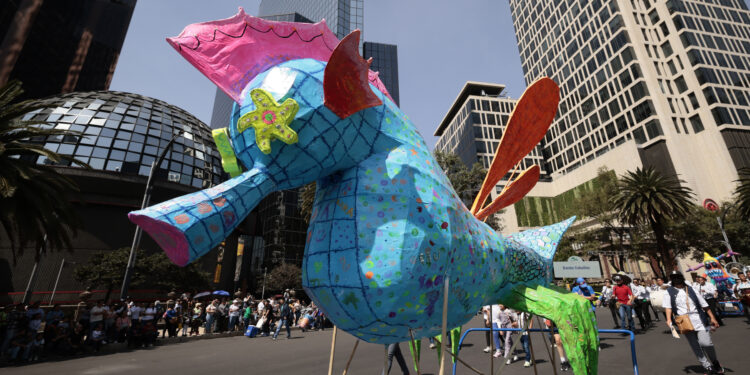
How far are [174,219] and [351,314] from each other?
0.98 m

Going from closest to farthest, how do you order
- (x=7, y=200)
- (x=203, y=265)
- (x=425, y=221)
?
(x=425, y=221) → (x=7, y=200) → (x=203, y=265)

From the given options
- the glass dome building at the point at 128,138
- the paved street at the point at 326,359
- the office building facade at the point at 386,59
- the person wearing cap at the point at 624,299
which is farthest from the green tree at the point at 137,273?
the office building facade at the point at 386,59

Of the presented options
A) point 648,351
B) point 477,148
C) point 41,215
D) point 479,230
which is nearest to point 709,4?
point 477,148

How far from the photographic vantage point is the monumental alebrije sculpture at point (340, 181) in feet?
5.73

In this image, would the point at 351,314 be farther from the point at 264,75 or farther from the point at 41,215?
the point at 41,215

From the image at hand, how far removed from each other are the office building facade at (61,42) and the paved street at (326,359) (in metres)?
21.0

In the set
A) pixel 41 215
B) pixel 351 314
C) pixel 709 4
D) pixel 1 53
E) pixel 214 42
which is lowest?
pixel 351 314

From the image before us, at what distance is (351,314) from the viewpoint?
182cm

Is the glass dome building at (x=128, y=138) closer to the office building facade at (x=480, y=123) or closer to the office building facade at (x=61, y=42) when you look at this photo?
the office building facade at (x=61, y=42)

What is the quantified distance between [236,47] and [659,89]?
175ft

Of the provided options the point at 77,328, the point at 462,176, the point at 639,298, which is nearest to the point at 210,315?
the point at 77,328

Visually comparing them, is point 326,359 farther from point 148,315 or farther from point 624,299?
point 624,299

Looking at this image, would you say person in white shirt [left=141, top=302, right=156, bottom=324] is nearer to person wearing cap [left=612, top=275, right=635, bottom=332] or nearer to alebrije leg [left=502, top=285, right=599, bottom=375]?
alebrije leg [left=502, top=285, right=599, bottom=375]

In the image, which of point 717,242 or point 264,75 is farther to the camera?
point 717,242
